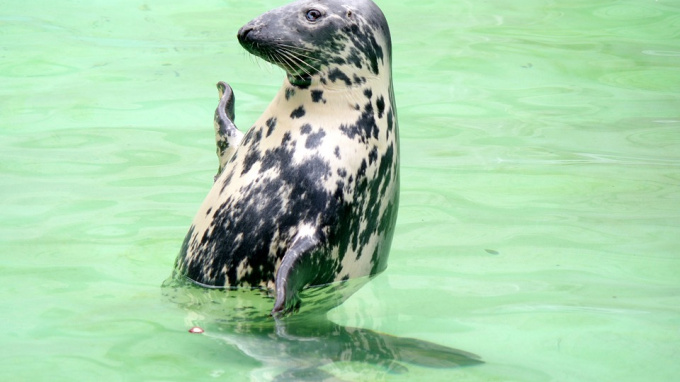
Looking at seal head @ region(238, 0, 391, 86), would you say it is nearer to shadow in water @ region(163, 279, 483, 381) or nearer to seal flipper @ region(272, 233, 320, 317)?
seal flipper @ region(272, 233, 320, 317)

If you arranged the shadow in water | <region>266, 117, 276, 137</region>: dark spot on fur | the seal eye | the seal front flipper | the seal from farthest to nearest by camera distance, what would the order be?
1. the seal front flipper
2. <region>266, 117, 276, 137</region>: dark spot on fur
3. the seal eye
4. the seal
5. the shadow in water

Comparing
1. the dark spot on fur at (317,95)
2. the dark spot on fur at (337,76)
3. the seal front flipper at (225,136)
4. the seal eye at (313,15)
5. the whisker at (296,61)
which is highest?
the seal eye at (313,15)

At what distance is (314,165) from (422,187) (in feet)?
6.11

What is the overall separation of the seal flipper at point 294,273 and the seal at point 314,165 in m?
0.03

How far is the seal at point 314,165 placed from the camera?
421 cm

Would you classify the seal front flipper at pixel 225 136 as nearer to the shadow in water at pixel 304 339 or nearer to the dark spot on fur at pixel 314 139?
the dark spot on fur at pixel 314 139

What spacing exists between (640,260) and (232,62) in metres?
4.44

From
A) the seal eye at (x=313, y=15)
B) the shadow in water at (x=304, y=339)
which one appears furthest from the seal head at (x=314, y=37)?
the shadow in water at (x=304, y=339)

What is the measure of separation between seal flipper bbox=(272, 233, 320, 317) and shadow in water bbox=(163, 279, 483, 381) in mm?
121

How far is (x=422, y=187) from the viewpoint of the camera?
603 cm

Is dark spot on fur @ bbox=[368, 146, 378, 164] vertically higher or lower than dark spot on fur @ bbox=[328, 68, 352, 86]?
lower

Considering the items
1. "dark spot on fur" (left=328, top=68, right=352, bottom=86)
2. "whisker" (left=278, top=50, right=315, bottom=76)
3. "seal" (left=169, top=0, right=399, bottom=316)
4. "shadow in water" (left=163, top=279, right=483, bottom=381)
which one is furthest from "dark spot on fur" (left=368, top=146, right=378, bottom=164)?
"shadow in water" (left=163, top=279, right=483, bottom=381)

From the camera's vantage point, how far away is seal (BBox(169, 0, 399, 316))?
4.21 metres

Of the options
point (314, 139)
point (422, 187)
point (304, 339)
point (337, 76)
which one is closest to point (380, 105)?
point (337, 76)
